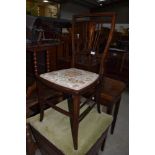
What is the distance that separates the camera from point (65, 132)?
0.98 m

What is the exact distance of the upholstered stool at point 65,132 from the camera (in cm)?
90

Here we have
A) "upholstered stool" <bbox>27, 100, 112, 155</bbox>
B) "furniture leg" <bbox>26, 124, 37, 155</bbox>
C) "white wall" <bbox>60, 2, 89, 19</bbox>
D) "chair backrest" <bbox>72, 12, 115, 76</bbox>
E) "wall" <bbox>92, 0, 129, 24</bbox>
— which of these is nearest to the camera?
"upholstered stool" <bbox>27, 100, 112, 155</bbox>

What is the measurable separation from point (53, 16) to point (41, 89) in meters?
5.33

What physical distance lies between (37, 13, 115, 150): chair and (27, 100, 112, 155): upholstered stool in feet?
0.15

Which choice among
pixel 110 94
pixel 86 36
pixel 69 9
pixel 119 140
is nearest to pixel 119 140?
pixel 119 140

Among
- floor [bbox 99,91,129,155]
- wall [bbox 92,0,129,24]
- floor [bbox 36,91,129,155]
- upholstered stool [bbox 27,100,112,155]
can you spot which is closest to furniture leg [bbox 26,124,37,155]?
upholstered stool [bbox 27,100,112,155]

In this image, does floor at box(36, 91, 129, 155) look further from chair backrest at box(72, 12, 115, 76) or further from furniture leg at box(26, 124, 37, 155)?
chair backrest at box(72, 12, 115, 76)

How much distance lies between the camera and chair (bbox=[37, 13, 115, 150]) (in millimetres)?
942

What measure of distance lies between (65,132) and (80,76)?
0.38 metres

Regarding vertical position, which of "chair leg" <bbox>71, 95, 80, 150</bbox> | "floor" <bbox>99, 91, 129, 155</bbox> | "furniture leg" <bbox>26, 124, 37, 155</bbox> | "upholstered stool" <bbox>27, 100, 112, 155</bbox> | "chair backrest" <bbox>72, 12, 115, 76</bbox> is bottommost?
"floor" <bbox>99, 91, 129, 155</bbox>

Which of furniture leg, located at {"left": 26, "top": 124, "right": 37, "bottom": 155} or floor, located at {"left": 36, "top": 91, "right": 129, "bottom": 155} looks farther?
floor, located at {"left": 36, "top": 91, "right": 129, "bottom": 155}
